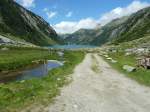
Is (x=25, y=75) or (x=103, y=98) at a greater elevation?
(x=103, y=98)

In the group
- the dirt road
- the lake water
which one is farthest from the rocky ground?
the lake water

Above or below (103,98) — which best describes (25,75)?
below

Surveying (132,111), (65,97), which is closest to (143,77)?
(65,97)

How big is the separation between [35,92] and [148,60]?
28122 millimetres

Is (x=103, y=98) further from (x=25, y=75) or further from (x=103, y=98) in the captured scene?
(x=25, y=75)

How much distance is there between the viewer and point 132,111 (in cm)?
2148

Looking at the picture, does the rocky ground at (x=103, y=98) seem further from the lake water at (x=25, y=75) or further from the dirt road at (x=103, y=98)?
the lake water at (x=25, y=75)

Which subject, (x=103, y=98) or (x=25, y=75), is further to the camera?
(x=25, y=75)

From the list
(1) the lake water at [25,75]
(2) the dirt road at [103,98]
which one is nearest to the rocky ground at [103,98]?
(2) the dirt road at [103,98]

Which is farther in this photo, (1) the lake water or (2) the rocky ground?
(1) the lake water

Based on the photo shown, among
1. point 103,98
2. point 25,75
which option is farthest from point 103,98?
point 25,75

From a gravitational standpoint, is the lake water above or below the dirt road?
below

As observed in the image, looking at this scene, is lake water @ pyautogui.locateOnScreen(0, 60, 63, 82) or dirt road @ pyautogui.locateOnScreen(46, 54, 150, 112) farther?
lake water @ pyautogui.locateOnScreen(0, 60, 63, 82)

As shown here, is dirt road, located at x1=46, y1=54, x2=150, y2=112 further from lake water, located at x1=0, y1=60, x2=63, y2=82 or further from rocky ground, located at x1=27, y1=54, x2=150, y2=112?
lake water, located at x1=0, y1=60, x2=63, y2=82
